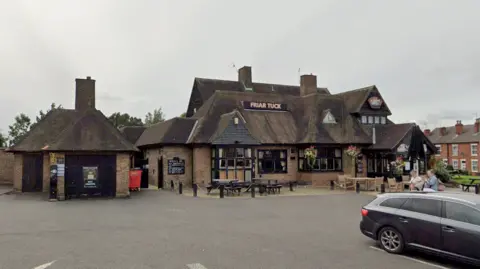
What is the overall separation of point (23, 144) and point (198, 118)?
36.6 feet

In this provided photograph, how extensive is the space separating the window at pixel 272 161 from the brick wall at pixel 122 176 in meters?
9.64

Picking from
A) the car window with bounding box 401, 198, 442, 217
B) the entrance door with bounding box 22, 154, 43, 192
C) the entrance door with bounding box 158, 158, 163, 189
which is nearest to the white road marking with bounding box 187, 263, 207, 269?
the car window with bounding box 401, 198, 442, 217

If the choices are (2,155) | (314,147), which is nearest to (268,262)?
(314,147)

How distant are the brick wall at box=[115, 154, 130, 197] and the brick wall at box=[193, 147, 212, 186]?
17.7 ft

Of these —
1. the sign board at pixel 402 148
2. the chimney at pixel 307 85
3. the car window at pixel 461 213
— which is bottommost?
the car window at pixel 461 213

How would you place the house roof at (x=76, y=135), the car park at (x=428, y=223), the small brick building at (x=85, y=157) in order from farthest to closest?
the house roof at (x=76, y=135), the small brick building at (x=85, y=157), the car park at (x=428, y=223)

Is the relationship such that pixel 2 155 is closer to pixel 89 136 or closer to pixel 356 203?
pixel 89 136

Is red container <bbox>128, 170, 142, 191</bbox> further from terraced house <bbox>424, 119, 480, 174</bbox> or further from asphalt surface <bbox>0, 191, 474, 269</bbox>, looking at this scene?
terraced house <bbox>424, 119, 480, 174</bbox>

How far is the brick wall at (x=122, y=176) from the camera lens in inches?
853

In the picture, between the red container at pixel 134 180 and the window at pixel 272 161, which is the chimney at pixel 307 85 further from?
the red container at pixel 134 180

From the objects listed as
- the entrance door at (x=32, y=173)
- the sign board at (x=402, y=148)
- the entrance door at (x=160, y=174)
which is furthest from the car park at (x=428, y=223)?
the entrance door at (x=32, y=173)

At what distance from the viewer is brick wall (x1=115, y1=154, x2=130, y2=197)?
71.1 ft

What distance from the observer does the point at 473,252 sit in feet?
25.0

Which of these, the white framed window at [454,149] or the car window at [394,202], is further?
the white framed window at [454,149]
